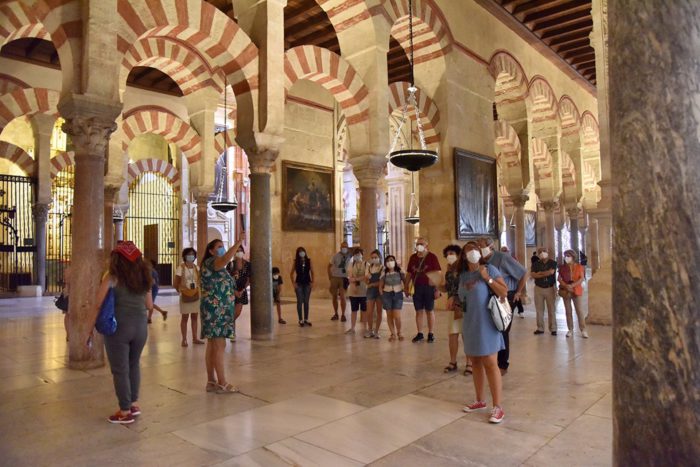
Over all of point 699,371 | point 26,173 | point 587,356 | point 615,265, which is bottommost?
point 587,356

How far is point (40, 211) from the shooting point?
12.7 metres

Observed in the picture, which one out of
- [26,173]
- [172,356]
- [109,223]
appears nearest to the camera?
[172,356]

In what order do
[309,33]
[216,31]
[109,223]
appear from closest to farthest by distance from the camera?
[216,31] → [109,223] → [309,33]

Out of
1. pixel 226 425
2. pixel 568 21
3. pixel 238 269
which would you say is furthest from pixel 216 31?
pixel 568 21

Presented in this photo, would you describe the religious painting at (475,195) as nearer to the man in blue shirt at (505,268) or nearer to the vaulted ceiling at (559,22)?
the vaulted ceiling at (559,22)

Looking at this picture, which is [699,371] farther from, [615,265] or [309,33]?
[309,33]

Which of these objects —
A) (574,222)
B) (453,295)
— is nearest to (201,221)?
(453,295)

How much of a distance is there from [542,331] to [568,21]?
8.44 metres

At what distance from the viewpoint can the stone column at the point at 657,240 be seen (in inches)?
48.4

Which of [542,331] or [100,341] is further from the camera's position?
[542,331]

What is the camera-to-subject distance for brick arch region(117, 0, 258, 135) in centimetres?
541

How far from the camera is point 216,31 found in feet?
20.1

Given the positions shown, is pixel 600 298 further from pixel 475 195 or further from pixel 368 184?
pixel 368 184

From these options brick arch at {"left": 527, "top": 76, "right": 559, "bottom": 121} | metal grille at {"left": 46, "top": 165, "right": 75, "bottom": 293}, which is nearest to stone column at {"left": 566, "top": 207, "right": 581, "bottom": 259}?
brick arch at {"left": 527, "top": 76, "right": 559, "bottom": 121}
